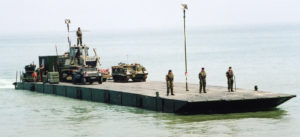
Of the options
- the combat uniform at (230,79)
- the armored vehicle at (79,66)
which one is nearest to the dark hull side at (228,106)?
the combat uniform at (230,79)

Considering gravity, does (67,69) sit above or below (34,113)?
above

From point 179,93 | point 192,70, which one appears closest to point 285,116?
point 179,93

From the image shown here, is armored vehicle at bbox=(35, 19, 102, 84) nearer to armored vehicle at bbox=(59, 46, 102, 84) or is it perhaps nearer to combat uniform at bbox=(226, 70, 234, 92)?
armored vehicle at bbox=(59, 46, 102, 84)

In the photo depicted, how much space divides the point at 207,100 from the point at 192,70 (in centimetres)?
5630

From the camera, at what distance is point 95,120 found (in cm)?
3931

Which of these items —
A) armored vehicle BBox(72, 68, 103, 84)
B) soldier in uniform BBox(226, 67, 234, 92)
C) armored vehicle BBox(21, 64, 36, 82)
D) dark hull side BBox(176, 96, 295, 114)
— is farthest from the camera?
armored vehicle BBox(21, 64, 36, 82)

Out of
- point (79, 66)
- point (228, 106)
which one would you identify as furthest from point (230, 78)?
point (79, 66)

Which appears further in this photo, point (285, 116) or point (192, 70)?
point (192, 70)

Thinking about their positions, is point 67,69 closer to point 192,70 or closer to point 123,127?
point 123,127

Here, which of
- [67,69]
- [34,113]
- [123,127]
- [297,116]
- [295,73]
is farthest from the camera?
[295,73]

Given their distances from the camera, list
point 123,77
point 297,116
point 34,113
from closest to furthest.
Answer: point 297,116, point 34,113, point 123,77

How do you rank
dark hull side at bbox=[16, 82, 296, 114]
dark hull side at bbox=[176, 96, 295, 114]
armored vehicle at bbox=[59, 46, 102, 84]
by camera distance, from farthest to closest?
1. armored vehicle at bbox=[59, 46, 102, 84]
2. dark hull side at bbox=[16, 82, 296, 114]
3. dark hull side at bbox=[176, 96, 295, 114]

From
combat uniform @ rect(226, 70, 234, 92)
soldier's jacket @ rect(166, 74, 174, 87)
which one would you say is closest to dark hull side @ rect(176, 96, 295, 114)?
soldier's jacket @ rect(166, 74, 174, 87)

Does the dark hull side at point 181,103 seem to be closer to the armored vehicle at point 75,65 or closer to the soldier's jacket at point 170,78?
the soldier's jacket at point 170,78
